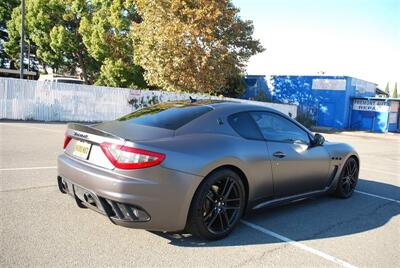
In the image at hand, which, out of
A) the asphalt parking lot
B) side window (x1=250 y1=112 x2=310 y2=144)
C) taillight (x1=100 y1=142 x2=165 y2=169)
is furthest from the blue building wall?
taillight (x1=100 y1=142 x2=165 y2=169)

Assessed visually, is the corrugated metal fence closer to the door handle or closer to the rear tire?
the rear tire

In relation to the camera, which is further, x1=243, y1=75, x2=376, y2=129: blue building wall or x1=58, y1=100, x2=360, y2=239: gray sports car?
x1=243, y1=75, x2=376, y2=129: blue building wall

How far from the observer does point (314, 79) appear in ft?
125

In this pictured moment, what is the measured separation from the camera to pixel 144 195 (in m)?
3.68

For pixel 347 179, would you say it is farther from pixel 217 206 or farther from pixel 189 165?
pixel 189 165

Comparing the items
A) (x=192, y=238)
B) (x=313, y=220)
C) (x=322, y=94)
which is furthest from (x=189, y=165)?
(x=322, y=94)

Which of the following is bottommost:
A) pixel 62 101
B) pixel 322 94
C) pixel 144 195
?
pixel 144 195

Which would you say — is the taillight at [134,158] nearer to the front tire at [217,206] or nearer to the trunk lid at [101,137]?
the trunk lid at [101,137]

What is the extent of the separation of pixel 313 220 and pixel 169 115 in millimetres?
2271

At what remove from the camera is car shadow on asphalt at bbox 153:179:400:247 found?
4.23 meters

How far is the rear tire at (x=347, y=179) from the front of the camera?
6.26 meters

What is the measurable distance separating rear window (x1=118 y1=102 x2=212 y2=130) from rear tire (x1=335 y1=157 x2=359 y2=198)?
9.15 feet

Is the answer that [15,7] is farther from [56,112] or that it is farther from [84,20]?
[56,112]

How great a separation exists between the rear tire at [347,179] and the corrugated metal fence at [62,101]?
45.3ft
